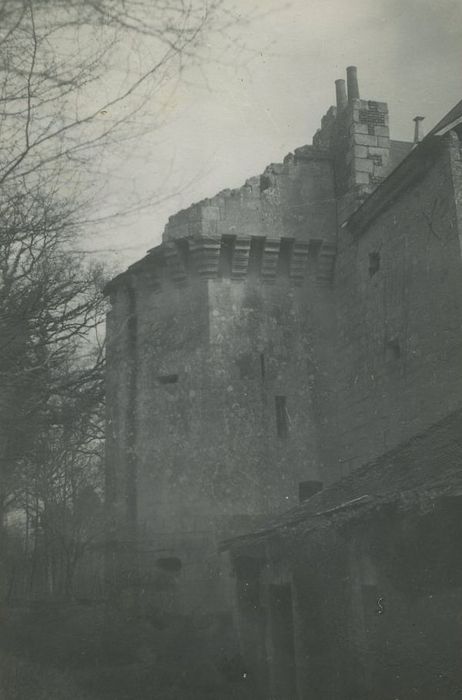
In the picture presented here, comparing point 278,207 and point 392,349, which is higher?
point 278,207

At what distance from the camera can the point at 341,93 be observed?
1485 cm

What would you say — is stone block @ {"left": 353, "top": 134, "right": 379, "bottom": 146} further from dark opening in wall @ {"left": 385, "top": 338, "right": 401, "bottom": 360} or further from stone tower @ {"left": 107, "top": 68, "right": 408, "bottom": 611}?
dark opening in wall @ {"left": 385, "top": 338, "right": 401, "bottom": 360}

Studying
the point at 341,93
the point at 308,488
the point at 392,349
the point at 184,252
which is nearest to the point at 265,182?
the point at 184,252

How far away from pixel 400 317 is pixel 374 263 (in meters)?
1.48

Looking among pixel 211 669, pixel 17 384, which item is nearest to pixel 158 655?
pixel 211 669

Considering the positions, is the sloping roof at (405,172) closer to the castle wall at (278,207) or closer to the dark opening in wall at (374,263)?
the dark opening in wall at (374,263)

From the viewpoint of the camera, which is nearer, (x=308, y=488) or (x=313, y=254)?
(x=308, y=488)

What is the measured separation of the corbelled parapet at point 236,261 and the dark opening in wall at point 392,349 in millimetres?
2690

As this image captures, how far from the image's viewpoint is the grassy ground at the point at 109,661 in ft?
28.4

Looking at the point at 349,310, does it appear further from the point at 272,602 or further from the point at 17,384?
the point at 17,384

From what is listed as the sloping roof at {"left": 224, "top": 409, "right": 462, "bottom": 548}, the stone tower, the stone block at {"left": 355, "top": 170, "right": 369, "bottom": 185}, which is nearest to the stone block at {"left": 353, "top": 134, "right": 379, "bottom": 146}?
the stone tower

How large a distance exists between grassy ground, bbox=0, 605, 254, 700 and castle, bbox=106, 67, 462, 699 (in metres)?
0.82

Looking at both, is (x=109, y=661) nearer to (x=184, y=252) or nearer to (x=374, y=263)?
(x=184, y=252)

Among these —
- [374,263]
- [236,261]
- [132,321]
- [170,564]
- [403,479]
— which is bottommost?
[170,564]
